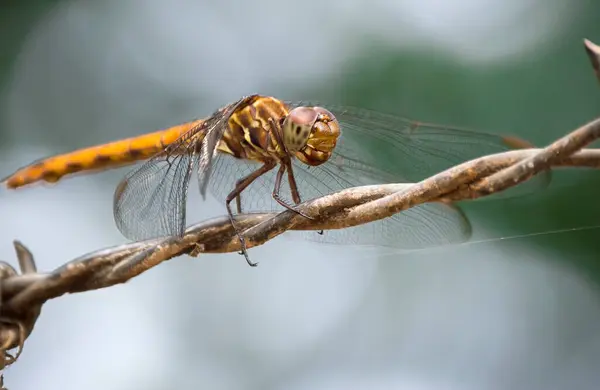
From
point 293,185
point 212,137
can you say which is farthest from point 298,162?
→ point 212,137

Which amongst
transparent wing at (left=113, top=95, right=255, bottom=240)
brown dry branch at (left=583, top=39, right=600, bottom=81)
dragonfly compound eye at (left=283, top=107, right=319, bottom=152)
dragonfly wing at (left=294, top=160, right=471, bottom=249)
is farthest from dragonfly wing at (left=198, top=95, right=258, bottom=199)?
brown dry branch at (left=583, top=39, right=600, bottom=81)

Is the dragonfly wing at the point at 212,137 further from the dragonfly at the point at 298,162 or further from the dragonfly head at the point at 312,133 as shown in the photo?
the dragonfly head at the point at 312,133

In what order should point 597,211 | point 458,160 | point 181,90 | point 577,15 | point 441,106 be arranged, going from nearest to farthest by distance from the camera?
point 458,160, point 597,211, point 577,15, point 441,106, point 181,90

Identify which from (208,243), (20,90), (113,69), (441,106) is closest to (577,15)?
(441,106)

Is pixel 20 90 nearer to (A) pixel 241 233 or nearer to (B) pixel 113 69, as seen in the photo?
(B) pixel 113 69

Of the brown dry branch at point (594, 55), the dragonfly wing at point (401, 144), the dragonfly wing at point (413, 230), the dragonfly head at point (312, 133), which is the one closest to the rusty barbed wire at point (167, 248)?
the brown dry branch at point (594, 55)

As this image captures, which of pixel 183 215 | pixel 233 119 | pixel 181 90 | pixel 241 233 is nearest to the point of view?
pixel 241 233

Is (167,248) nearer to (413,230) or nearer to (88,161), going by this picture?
(413,230)
